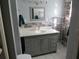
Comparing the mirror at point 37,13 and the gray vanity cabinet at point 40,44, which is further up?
the mirror at point 37,13

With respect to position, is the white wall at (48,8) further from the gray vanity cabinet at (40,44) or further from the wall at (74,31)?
the wall at (74,31)

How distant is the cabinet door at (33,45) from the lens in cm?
288

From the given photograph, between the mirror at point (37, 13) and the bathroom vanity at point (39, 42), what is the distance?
0.75 meters

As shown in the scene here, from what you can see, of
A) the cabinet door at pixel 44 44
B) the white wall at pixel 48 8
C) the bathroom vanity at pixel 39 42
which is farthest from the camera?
the white wall at pixel 48 8

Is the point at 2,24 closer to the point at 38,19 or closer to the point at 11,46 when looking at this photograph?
the point at 11,46

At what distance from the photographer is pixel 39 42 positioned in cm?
304

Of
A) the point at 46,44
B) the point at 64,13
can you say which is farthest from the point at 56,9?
the point at 46,44

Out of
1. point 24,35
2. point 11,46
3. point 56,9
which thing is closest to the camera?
point 11,46

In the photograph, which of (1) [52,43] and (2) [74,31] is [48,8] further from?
(2) [74,31]

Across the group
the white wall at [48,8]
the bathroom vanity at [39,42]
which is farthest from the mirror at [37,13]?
the bathroom vanity at [39,42]

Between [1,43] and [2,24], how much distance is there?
184 mm

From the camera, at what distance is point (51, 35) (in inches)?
125

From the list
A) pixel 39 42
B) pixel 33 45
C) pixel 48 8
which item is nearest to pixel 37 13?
pixel 48 8

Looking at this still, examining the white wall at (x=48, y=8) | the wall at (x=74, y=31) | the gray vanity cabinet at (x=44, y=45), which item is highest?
the white wall at (x=48, y=8)
